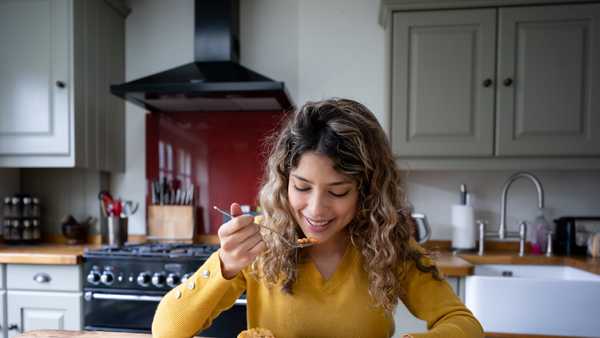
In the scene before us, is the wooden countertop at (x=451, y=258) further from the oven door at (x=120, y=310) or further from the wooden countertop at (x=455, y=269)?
the oven door at (x=120, y=310)

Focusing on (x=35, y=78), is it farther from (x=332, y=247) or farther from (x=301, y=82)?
(x=332, y=247)

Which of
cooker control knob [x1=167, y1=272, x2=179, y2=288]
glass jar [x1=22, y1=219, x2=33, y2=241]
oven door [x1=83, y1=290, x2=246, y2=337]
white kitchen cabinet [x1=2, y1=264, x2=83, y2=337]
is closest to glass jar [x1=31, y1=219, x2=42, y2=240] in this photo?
glass jar [x1=22, y1=219, x2=33, y2=241]

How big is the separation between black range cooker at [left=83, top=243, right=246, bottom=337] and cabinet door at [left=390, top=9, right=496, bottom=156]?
1215 mm

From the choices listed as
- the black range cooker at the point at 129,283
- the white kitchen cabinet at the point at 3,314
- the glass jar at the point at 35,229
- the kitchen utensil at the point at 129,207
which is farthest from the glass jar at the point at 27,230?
the black range cooker at the point at 129,283

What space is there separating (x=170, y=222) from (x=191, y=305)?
1.43m

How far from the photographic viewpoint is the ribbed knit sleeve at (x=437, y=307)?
0.75m

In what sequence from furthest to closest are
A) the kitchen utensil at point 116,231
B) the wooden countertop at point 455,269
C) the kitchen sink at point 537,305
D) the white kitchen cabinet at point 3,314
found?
1. the kitchen utensil at point 116,231
2. the white kitchen cabinet at point 3,314
3. the wooden countertop at point 455,269
4. the kitchen sink at point 537,305

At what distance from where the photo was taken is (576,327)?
4.17 ft

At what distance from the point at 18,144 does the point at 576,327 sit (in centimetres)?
266

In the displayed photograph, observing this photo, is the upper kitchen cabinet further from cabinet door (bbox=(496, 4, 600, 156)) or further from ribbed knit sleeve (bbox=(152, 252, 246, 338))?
cabinet door (bbox=(496, 4, 600, 156))

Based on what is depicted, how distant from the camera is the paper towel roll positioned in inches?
76.3

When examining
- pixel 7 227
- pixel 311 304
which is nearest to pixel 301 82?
pixel 311 304

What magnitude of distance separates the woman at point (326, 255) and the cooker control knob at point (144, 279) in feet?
3.13

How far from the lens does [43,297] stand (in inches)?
69.4
